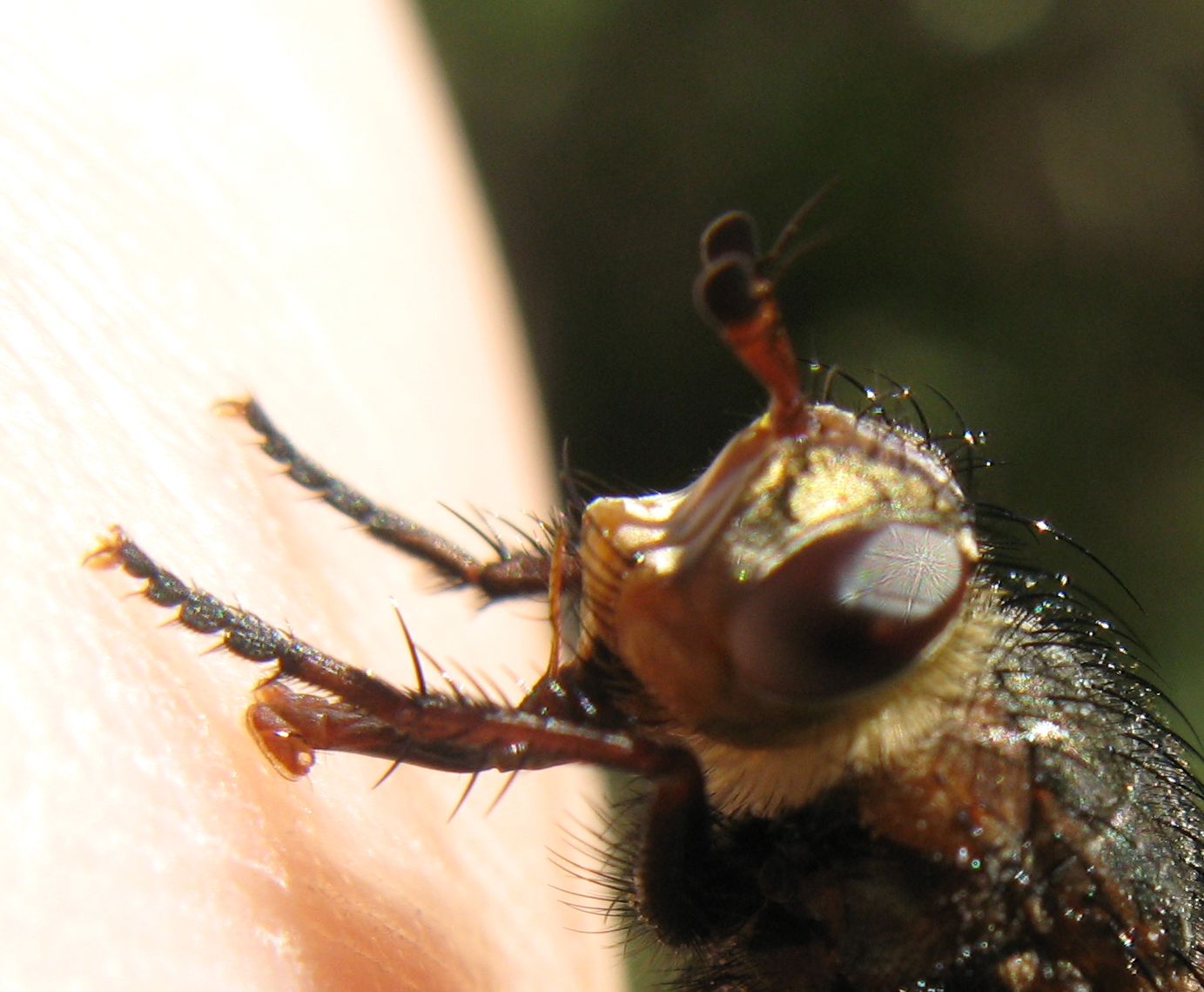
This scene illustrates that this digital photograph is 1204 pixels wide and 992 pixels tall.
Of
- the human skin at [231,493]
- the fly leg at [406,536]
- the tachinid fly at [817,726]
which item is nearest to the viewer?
the human skin at [231,493]

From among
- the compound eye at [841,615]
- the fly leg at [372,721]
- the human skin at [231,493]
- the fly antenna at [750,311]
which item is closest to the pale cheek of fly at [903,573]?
the compound eye at [841,615]

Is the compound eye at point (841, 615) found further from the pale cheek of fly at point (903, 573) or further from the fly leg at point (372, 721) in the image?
the fly leg at point (372, 721)

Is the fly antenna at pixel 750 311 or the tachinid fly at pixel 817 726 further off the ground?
the fly antenna at pixel 750 311

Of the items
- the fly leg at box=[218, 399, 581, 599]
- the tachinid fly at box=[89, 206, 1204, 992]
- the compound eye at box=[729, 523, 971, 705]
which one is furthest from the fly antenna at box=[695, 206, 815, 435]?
the fly leg at box=[218, 399, 581, 599]

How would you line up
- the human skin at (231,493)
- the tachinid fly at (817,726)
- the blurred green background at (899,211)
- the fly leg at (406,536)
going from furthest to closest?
the blurred green background at (899,211)
the fly leg at (406,536)
the tachinid fly at (817,726)
the human skin at (231,493)

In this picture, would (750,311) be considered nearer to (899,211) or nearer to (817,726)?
(817,726)

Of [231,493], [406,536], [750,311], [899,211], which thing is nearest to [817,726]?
[750,311]

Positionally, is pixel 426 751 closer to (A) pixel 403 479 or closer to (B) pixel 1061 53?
(A) pixel 403 479
